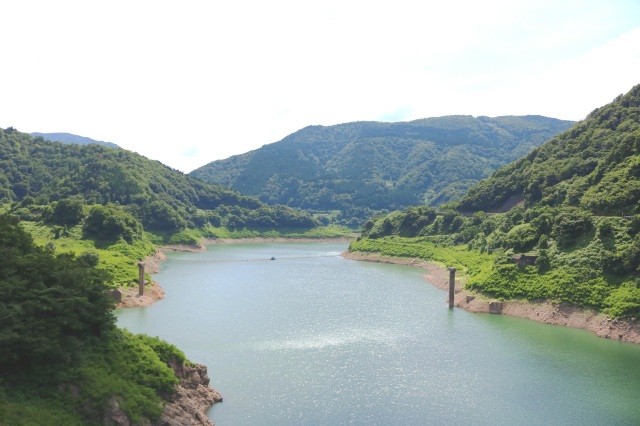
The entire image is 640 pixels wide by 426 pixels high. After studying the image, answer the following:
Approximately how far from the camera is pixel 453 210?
12762 cm

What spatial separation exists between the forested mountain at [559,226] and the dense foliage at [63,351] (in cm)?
4420

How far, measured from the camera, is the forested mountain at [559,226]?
60.7 m

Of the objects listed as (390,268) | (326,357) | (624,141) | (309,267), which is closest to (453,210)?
(390,268)

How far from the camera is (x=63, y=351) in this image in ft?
91.4

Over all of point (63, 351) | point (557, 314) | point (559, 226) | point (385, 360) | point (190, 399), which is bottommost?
point (385, 360)

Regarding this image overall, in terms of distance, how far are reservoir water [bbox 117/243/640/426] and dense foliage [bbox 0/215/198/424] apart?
5.57 metres

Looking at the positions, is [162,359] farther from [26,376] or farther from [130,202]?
[130,202]

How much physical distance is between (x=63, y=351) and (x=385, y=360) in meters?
25.5

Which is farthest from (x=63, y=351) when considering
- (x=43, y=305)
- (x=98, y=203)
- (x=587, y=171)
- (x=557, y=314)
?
(x=98, y=203)

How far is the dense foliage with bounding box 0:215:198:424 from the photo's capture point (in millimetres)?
25844

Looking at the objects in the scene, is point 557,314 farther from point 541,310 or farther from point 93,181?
point 93,181

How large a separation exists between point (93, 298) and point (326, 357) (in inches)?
813

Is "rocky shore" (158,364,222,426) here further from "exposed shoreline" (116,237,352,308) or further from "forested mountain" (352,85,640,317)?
"forested mountain" (352,85,640,317)

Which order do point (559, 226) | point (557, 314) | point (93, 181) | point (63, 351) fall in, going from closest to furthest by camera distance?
point (63, 351)
point (557, 314)
point (559, 226)
point (93, 181)
